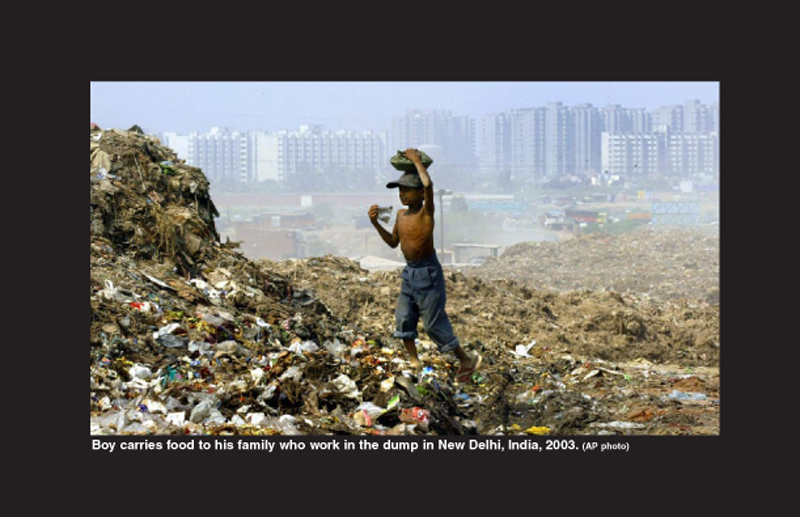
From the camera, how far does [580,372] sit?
37.2 feet

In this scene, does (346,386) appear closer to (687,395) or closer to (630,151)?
(687,395)

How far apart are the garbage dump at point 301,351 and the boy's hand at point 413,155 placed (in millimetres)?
1953

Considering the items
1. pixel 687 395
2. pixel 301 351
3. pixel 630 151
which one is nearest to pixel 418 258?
pixel 301 351

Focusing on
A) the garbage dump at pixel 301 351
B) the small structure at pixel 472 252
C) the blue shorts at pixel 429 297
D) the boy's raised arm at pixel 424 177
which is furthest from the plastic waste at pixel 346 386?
the small structure at pixel 472 252

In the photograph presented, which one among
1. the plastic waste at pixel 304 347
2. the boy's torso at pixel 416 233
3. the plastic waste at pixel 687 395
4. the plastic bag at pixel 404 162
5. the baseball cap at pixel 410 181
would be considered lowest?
the plastic waste at pixel 687 395

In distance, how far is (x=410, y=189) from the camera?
29.5 ft

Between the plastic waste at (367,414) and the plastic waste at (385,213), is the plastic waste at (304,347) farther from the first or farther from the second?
the plastic waste at (385,213)

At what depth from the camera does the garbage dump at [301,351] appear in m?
8.16

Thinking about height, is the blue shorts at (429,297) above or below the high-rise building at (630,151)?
below

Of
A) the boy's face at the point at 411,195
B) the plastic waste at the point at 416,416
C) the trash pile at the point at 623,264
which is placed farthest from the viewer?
the trash pile at the point at 623,264

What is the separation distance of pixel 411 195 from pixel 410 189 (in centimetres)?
5

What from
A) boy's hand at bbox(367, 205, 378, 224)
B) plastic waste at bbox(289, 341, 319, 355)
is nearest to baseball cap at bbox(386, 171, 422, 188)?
boy's hand at bbox(367, 205, 378, 224)

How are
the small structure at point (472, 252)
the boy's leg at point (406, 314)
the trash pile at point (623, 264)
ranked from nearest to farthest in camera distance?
the boy's leg at point (406, 314)
the trash pile at point (623, 264)
the small structure at point (472, 252)
